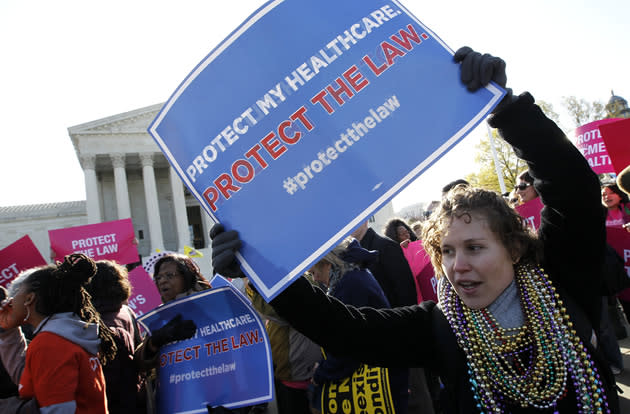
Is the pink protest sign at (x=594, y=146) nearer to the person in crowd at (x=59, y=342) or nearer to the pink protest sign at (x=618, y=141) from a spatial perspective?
the pink protest sign at (x=618, y=141)

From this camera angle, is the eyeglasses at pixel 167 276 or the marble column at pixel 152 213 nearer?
the eyeglasses at pixel 167 276

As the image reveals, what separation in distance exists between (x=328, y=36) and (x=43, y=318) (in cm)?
225

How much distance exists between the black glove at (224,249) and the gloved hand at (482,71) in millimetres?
952

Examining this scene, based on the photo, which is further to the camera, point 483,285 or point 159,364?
point 159,364

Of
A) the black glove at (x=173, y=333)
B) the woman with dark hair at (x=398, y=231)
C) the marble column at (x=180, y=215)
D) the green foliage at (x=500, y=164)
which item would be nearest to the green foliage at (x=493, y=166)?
the green foliage at (x=500, y=164)

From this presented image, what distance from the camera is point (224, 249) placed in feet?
4.72

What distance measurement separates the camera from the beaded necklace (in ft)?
4.63

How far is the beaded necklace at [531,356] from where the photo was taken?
55.5 inches

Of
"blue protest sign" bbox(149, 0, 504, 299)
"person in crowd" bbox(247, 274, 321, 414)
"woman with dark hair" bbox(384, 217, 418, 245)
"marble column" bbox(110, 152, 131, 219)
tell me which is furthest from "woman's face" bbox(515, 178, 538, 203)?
"marble column" bbox(110, 152, 131, 219)

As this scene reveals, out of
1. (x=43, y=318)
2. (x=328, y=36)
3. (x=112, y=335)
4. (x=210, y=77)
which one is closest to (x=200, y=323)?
(x=112, y=335)

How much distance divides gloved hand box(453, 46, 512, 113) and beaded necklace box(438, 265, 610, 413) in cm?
66

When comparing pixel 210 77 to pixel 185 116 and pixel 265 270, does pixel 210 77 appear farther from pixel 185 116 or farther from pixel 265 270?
pixel 265 270

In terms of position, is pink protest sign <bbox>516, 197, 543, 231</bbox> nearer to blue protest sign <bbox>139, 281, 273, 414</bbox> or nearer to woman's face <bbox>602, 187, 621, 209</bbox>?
woman's face <bbox>602, 187, 621, 209</bbox>

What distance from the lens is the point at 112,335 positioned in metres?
2.92
